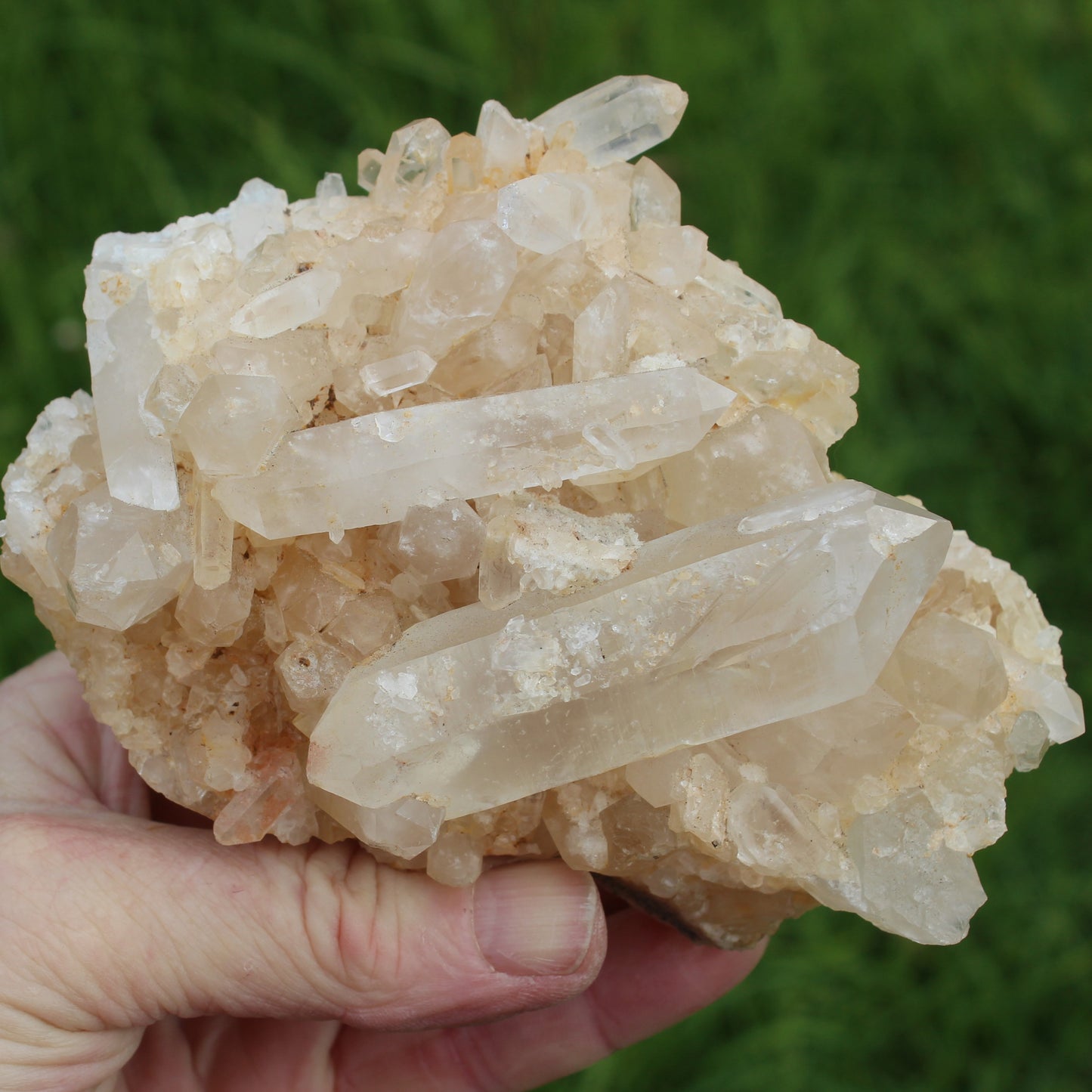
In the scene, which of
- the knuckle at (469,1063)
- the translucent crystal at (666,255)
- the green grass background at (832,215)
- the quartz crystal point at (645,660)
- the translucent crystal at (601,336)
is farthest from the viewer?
the green grass background at (832,215)

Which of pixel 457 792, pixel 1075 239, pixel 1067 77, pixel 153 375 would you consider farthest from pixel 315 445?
pixel 1067 77

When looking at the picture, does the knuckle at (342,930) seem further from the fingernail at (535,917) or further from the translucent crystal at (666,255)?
the translucent crystal at (666,255)

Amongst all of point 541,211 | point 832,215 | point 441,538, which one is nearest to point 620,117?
point 541,211

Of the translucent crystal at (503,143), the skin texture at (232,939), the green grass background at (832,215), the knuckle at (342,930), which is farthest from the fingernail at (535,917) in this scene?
the green grass background at (832,215)

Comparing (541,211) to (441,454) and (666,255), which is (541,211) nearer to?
(666,255)

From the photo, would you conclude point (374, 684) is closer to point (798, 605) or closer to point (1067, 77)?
point (798, 605)

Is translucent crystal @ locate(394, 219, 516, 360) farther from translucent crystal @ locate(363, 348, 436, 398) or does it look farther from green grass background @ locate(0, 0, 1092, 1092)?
green grass background @ locate(0, 0, 1092, 1092)
